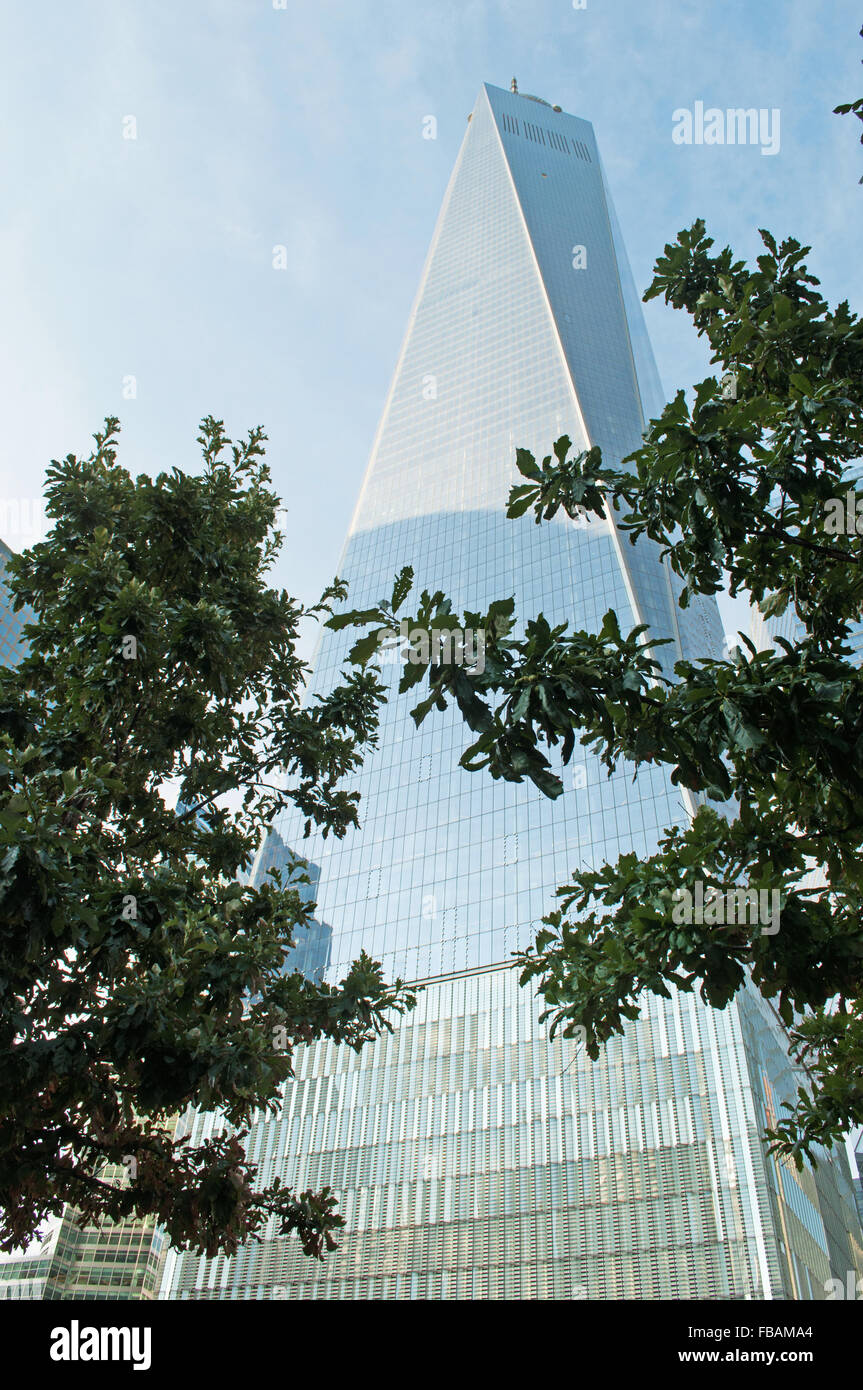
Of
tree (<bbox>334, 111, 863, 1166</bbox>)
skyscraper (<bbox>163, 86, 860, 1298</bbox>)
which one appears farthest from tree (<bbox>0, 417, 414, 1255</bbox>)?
skyscraper (<bbox>163, 86, 860, 1298</bbox>)

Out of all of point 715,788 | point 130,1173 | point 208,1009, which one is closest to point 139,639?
point 208,1009

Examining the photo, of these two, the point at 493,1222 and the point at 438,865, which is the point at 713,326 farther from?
the point at 438,865

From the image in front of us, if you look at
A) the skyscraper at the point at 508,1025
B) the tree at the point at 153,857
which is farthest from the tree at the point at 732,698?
the skyscraper at the point at 508,1025

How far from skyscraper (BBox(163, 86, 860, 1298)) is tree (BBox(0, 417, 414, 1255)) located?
104ft

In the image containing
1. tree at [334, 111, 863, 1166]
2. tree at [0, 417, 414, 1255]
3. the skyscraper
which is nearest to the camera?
tree at [334, 111, 863, 1166]

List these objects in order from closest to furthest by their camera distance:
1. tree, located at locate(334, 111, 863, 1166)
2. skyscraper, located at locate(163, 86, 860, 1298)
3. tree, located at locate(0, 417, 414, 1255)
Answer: tree, located at locate(334, 111, 863, 1166) → tree, located at locate(0, 417, 414, 1255) → skyscraper, located at locate(163, 86, 860, 1298)

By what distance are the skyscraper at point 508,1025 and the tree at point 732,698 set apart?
33.3 metres

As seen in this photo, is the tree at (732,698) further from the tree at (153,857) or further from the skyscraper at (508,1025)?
the skyscraper at (508,1025)

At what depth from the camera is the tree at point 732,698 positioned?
4.43m

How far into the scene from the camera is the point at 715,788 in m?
4.73

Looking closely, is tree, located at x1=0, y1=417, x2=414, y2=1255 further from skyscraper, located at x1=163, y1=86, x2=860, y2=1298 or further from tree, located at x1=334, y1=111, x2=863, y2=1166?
skyscraper, located at x1=163, y1=86, x2=860, y2=1298

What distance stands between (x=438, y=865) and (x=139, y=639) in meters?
54.4

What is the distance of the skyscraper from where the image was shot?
4050cm

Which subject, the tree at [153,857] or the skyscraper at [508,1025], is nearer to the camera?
the tree at [153,857]
